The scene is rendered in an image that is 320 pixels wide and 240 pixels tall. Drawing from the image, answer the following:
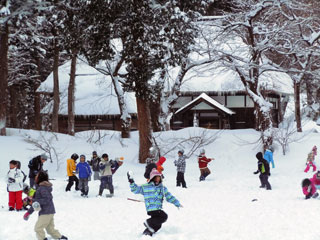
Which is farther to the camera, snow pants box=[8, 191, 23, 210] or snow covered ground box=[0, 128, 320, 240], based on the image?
snow pants box=[8, 191, 23, 210]

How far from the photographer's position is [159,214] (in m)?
7.75

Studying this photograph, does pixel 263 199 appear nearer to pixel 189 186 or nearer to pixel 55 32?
pixel 189 186

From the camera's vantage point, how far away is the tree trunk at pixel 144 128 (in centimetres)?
2004

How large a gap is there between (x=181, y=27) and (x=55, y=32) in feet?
30.9

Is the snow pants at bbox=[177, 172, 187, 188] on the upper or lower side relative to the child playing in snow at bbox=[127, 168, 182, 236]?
lower

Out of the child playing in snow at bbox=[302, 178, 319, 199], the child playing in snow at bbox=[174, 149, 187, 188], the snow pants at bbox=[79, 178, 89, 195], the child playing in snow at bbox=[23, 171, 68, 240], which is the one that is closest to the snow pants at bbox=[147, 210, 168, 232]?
the child playing in snow at bbox=[23, 171, 68, 240]

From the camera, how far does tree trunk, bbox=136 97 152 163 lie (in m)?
20.0

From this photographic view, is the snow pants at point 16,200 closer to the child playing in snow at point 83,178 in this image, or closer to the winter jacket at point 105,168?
the child playing in snow at point 83,178

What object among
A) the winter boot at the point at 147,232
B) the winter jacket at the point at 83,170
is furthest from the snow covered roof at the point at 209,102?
the winter boot at the point at 147,232

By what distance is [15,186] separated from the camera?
10.4 m

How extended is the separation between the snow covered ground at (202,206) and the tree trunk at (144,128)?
797mm

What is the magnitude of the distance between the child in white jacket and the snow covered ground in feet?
1.13

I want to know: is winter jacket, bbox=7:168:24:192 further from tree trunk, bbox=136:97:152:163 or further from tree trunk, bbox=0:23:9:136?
tree trunk, bbox=0:23:9:136

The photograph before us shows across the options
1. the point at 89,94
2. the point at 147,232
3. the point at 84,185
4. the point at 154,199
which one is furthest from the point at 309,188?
the point at 89,94
